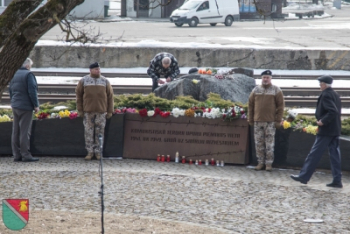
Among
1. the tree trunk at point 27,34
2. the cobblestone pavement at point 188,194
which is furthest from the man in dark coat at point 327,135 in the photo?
the tree trunk at point 27,34

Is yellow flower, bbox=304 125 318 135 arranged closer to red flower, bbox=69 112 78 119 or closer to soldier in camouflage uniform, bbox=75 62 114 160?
soldier in camouflage uniform, bbox=75 62 114 160

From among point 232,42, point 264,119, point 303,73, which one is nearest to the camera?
point 264,119

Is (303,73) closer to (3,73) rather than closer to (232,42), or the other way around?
(232,42)

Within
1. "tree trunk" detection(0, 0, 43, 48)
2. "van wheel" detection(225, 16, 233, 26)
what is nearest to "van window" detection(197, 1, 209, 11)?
"van wheel" detection(225, 16, 233, 26)

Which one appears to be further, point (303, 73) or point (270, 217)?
point (303, 73)

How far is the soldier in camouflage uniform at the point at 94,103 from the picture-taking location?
1076 centimetres

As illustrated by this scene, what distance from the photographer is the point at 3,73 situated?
6555 mm

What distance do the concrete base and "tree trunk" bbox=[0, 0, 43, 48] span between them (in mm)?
18464

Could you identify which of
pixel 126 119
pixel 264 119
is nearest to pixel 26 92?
pixel 126 119

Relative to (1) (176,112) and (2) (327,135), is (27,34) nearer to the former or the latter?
(2) (327,135)

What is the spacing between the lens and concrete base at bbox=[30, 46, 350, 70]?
2508 centimetres

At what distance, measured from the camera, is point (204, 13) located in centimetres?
4200

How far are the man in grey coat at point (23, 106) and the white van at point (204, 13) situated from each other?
3105 cm

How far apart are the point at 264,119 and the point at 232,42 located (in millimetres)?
20903
